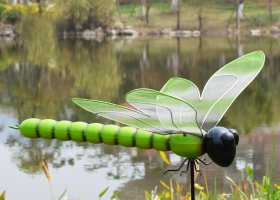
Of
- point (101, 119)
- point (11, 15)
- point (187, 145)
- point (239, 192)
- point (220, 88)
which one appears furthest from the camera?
point (11, 15)

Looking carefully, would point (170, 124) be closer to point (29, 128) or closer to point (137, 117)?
point (137, 117)

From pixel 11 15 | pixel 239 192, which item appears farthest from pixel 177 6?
pixel 239 192

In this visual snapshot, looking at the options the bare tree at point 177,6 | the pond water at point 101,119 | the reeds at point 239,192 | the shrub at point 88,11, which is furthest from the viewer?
the bare tree at point 177,6

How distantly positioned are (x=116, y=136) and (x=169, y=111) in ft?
0.30

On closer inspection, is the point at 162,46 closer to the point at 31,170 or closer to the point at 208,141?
the point at 31,170

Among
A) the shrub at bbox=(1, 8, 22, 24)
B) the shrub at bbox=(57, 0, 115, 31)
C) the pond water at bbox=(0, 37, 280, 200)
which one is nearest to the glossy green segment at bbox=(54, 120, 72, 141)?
the pond water at bbox=(0, 37, 280, 200)

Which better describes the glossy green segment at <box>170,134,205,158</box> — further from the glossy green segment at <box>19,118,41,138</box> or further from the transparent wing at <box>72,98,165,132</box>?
the glossy green segment at <box>19,118,41,138</box>

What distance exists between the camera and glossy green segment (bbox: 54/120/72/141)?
97cm

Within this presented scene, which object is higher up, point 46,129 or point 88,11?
point 46,129

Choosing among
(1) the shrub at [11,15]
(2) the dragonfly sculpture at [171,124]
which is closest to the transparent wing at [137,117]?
(2) the dragonfly sculpture at [171,124]

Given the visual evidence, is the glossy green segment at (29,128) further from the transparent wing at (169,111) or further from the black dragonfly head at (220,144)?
the black dragonfly head at (220,144)

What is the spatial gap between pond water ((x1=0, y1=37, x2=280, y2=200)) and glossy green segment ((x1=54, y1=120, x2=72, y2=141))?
2.19ft

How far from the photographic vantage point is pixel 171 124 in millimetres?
927

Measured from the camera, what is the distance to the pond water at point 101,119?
4.63 meters
